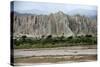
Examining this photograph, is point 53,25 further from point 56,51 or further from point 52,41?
point 56,51

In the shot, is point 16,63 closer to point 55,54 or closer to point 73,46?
point 55,54

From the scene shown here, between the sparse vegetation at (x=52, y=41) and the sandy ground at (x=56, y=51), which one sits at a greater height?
the sparse vegetation at (x=52, y=41)

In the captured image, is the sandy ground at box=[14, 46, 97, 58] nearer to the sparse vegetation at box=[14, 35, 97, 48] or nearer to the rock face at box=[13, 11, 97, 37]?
the sparse vegetation at box=[14, 35, 97, 48]

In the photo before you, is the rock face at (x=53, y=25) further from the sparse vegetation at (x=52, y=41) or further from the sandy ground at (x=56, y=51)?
the sandy ground at (x=56, y=51)

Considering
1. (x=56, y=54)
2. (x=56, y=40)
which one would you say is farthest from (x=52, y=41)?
(x=56, y=54)

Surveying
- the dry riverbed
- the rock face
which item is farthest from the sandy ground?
the rock face

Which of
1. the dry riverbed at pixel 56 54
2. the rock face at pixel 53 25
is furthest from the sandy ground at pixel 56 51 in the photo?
the rock face at pixel 53 25

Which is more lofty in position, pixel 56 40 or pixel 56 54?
pixel 56 40
